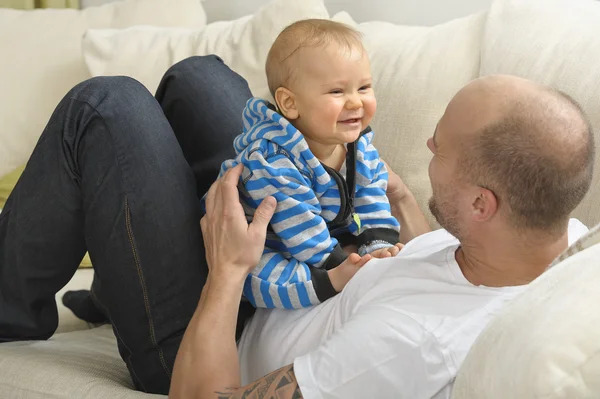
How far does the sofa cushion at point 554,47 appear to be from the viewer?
1651 millimetres


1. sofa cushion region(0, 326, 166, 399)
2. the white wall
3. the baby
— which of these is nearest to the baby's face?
the baby

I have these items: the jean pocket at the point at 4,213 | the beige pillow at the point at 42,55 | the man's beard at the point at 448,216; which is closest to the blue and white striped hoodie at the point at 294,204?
the man's beard at the point at 448,216

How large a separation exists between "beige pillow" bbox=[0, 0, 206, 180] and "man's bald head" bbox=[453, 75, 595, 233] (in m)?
1.70

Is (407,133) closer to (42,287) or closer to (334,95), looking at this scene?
(334,95)

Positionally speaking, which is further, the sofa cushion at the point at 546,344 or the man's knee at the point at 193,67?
the man's knee at the point at 193,67

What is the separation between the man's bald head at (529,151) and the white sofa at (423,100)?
0.13m

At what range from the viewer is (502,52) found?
184 centimetres

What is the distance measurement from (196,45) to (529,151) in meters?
1.49

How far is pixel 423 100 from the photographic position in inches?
75.6

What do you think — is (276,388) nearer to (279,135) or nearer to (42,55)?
(279,135)

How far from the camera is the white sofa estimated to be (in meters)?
0.81

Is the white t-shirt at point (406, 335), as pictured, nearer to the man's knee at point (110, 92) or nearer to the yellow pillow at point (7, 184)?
the man's knee at point (110, 92)

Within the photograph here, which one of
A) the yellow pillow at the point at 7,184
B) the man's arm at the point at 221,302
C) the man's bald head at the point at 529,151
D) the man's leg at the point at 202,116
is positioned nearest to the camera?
the man's bald head at the point at 529,151

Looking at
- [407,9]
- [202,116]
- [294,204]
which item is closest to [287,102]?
[294,204]
